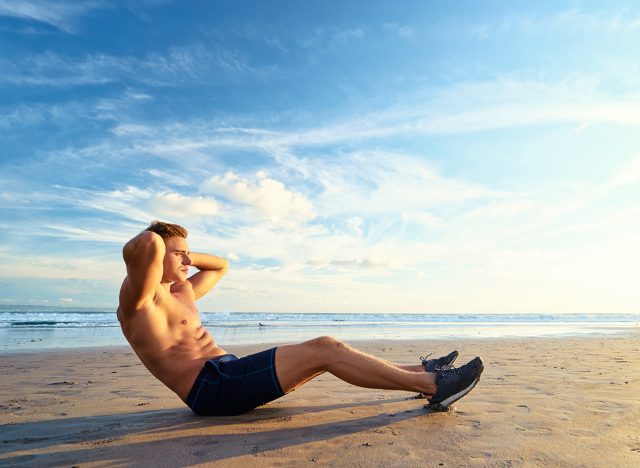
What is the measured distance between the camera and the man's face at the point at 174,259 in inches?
149

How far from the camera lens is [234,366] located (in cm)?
348

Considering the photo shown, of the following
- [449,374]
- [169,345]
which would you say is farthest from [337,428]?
[169,345]

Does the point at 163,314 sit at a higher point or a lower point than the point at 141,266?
lower

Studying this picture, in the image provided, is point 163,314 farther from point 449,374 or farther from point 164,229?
point 449,374

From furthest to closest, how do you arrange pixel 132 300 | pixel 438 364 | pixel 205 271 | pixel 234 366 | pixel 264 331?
pixel 264 331
pixel 205 271
pixel 438 364
pixel 234 366
pixel 132 300

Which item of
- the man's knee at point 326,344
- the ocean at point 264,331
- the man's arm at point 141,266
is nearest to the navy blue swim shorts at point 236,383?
the man's knee at point 326,344

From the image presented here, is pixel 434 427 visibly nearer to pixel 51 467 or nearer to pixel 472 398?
pixel 472 398

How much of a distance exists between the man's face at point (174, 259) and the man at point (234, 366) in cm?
1


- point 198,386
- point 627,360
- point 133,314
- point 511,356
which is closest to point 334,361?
point 198,386

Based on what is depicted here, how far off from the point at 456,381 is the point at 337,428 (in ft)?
3.28

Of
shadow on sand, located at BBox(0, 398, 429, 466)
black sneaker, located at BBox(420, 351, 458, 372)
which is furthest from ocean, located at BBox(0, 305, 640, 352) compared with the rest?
black sneaker, located at BBox(420, 351, 458, 372)

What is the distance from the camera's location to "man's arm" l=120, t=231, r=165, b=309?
9.77 feet

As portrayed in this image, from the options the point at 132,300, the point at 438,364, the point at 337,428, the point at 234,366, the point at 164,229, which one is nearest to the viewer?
the point at 132,300

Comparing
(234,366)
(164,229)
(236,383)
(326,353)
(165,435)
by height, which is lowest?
(165,435)
